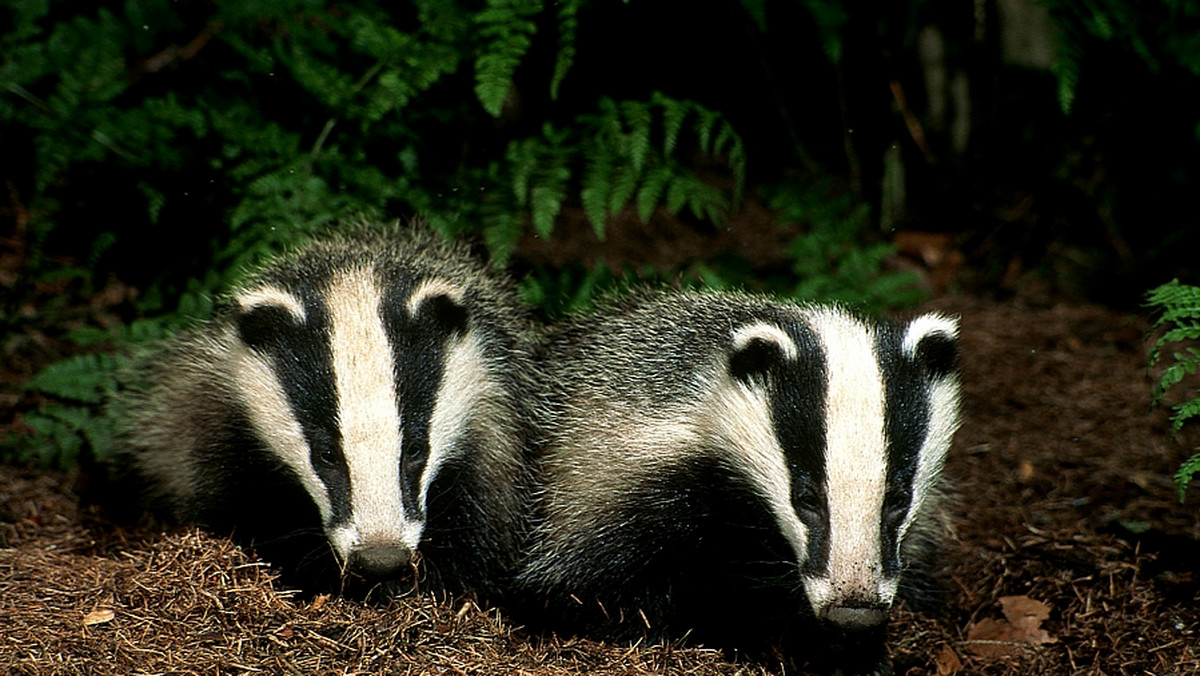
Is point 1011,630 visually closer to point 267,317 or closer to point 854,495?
point 854,495

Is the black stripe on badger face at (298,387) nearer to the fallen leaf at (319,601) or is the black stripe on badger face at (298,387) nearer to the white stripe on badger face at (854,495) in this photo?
the fallen leaf at (319,601)

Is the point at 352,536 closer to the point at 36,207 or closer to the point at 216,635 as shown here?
the point at 216,635

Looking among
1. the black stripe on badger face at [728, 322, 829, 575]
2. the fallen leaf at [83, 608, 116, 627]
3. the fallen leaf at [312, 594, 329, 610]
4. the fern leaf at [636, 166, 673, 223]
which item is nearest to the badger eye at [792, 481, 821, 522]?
the black stripe on badger face at [728, 322, 829, 575]

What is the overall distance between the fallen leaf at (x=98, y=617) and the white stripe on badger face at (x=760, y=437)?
7.63ft

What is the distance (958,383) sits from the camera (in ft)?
15.3

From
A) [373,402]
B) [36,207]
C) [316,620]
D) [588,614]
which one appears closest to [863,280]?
[588,614]

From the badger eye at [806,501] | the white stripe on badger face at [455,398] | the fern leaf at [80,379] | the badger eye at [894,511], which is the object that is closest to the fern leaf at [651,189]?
the white stripe on badger face at [455,398]

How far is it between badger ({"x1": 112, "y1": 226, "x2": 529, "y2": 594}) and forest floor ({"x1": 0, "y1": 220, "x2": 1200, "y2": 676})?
0.26m

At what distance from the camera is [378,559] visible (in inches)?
163

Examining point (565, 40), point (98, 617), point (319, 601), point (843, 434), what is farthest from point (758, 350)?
point (98, 617)

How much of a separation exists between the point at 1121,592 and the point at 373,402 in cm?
325

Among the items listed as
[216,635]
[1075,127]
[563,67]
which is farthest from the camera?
→ [1075,127]

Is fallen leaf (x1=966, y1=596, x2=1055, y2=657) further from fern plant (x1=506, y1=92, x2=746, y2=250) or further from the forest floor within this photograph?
fern plant (x1=506, y1=92, x2=746, y2=250)

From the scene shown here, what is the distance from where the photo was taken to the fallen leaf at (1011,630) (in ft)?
15.9
